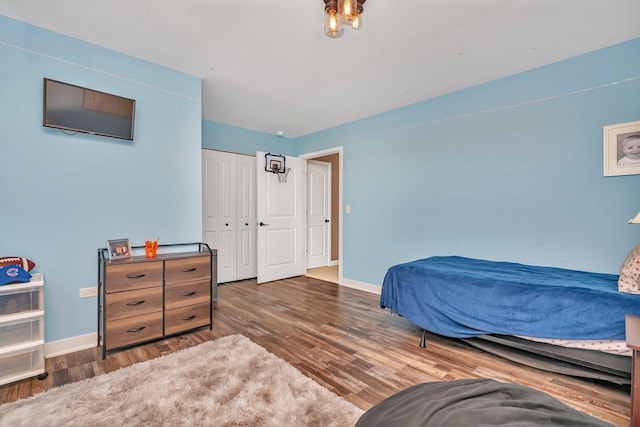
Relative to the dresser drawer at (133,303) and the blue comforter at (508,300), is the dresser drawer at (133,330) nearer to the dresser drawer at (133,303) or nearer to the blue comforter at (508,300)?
the dresser drawer at (133,303)

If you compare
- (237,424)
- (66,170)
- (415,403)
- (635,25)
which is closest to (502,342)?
(415,403)

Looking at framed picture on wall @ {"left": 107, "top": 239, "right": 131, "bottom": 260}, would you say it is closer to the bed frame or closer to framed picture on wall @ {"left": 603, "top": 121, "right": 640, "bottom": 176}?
the bed frame

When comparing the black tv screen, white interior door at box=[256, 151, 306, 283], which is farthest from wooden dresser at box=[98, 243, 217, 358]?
white interior door at box=[256, 151, 306, 283]

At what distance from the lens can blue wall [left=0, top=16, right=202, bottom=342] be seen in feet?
7.31

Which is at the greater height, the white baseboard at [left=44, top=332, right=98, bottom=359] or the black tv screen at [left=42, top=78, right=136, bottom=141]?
the black tv screen at [left=42, top=78, right=136, bottom=141]

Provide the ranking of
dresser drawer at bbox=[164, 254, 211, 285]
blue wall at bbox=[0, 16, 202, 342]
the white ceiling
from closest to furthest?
the white ceiling < blue wall at bbox=[0, 16, 202, 342] < dresser drawer at bbox=[164, 254, 211, 285]

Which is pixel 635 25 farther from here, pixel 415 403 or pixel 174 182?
pixel 174 182

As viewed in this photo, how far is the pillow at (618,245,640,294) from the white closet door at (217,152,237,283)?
452 centimetres

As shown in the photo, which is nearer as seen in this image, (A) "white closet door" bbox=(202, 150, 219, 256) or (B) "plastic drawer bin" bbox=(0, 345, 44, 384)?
(B) "plastic drawer bin" bbox=(0, 345, 44, 384)

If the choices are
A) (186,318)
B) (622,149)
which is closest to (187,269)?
(186,318)

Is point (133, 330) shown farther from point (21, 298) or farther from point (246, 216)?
point (246, 216)

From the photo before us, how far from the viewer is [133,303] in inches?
96.0

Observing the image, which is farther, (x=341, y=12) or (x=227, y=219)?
(x=227, y=219)

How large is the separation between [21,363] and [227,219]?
9.65 ft
